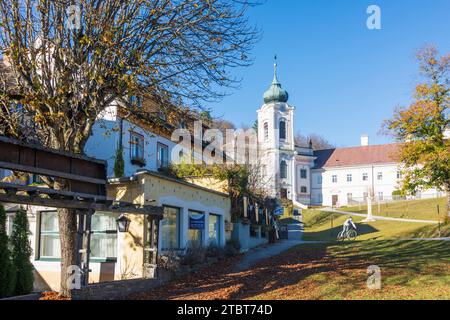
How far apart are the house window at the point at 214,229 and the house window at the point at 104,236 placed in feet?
17.8

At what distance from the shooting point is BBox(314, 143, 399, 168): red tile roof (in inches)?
3066

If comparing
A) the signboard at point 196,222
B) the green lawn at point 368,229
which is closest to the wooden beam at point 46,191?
the signboard at point 196,222

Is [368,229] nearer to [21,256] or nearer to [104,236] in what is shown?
[104,236]

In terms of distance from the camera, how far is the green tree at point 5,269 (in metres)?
13.3

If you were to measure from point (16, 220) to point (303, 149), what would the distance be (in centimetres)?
6803

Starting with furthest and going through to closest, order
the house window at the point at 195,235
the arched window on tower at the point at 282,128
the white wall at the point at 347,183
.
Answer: the white wall at the point at 347,183
the arched window on tower at the point at 282,128
the house window at the point at 195,235

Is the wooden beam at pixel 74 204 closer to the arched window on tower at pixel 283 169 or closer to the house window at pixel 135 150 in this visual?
the house window at pixel 135 150

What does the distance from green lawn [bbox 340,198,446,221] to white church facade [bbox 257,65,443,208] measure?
8730 mm

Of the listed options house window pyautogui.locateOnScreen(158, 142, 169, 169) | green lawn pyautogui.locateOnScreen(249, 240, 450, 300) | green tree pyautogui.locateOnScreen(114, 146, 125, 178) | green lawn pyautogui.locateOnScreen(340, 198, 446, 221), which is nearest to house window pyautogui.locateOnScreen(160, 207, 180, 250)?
green lawn pyautogui.locateOnScreen(249, 240, 450, 300)

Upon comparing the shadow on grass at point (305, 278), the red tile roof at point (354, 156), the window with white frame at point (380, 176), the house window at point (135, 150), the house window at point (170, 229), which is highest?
the red tile roof at point (354, 156)

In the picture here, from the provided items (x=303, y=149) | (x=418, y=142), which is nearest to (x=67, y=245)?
(x=418, y=142)

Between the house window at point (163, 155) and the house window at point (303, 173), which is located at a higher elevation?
the house window at point (303, 173)

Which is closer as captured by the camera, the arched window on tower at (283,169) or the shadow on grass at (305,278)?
the shadow on grass at (305,278)

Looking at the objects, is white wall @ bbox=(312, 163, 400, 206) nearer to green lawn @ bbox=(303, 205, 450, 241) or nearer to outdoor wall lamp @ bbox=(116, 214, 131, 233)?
green lawn @ bbox=(303, 205, 450, 241)
